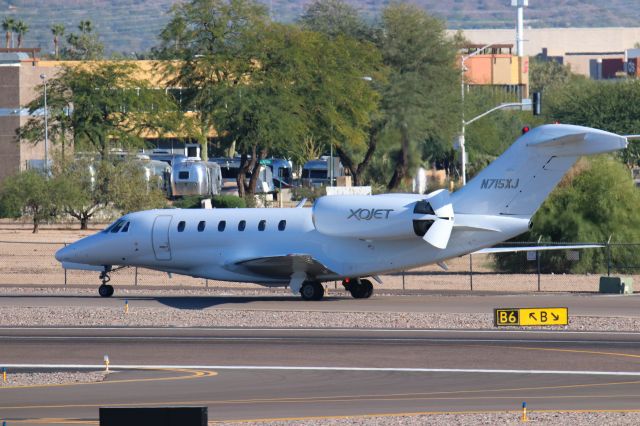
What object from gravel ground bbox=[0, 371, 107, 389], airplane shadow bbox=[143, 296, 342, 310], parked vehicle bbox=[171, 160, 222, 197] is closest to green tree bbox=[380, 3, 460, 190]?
parked vehicle bbox=[171, 160, 222, 197]

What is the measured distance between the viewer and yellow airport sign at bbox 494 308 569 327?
29.3m

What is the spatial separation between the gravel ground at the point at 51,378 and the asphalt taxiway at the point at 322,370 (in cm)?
45

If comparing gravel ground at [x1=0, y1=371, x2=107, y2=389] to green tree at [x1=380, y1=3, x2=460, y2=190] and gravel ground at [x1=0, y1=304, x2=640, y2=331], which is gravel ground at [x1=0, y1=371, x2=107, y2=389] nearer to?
gravel ground at [x1=0, y1=304, x2=640, y2=331]

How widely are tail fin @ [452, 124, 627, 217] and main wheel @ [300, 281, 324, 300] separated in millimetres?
4961

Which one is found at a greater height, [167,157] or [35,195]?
[167,157]

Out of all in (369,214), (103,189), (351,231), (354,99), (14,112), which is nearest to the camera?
(369,214)

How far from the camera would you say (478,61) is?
14950 cm

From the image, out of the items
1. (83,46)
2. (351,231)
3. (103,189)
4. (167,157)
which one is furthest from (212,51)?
(83,46)

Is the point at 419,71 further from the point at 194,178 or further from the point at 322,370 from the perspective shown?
the point at 322,370

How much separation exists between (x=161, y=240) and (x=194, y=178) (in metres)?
47.6

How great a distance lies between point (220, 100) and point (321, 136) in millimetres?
7485

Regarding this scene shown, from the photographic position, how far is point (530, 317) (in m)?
29.5

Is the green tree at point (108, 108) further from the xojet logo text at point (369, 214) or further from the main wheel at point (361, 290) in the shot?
the xojet logo text at point (369, 214)

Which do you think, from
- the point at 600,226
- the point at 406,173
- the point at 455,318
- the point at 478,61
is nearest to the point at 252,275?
the point at 455,318
